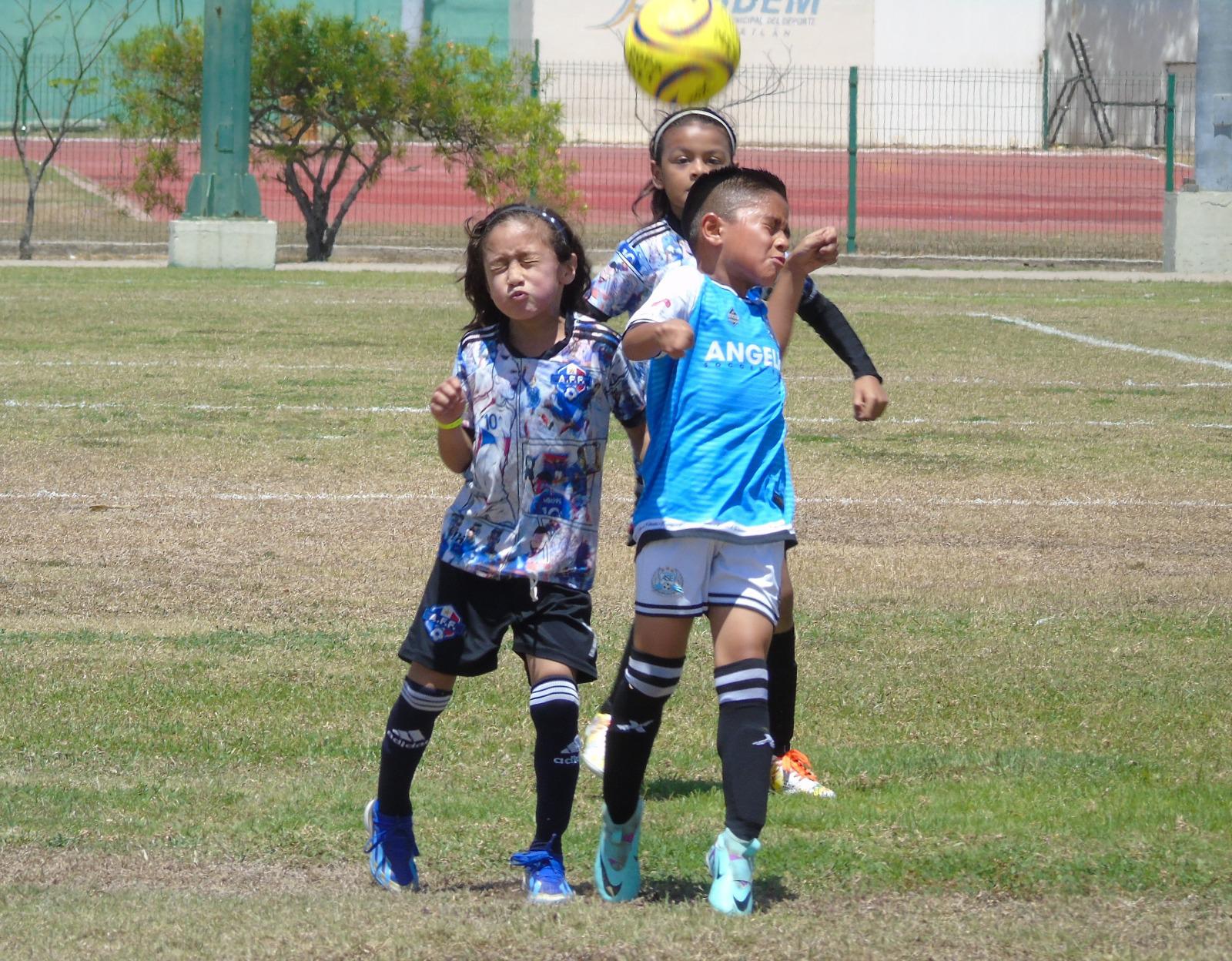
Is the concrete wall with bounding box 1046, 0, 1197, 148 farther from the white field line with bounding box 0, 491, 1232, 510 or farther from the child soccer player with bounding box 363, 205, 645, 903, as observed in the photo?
the child soccer player with bounding box 363, 205, 645, 903

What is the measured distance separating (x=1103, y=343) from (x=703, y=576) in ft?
39.4

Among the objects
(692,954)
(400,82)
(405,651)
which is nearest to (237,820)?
(405,651)

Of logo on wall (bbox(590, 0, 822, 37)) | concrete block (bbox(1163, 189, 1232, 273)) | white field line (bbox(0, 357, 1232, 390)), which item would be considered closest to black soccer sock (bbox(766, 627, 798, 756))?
white field line (bbox(0, 357, 1232, 390))

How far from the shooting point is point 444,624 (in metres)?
3.97

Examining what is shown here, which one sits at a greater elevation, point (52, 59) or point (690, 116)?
point (52, 59)

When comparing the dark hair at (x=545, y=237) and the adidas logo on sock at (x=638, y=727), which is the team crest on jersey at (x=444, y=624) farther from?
the dark hair at (x=545, y=237)

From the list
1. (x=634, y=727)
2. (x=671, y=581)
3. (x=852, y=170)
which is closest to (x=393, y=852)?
(x=634, y=727)

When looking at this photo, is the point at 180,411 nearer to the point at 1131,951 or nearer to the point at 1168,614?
the point at 1168,614

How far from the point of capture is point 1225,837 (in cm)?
418

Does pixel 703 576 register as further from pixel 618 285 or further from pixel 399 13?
pixel 399 13

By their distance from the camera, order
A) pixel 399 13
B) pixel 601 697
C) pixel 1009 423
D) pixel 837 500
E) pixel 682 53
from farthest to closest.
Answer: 1. pixel 399 13
2. pixel 1009 423
3. pixel 837 500
4. pixel 682 53
5. pixel 601 697

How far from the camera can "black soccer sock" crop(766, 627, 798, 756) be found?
4.79 m

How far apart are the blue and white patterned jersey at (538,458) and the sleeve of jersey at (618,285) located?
585 millimetres

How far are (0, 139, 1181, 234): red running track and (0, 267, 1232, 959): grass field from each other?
21033 mm
